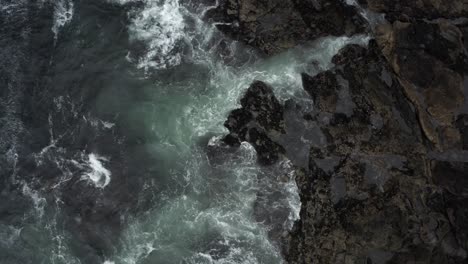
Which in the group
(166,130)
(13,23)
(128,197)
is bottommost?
(128,197)

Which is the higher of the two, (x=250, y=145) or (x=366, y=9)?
(x=366, y=9)

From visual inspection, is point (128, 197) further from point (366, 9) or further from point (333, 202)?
point (366, 9)

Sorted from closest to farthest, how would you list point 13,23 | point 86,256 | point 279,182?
point 86,256, point 279,182, point 13,23

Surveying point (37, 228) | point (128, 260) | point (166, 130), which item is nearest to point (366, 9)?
point (166, 130)

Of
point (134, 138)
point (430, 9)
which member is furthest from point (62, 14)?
point (430, 9)

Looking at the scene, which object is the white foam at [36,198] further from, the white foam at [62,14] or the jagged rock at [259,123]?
the jagged rock at [259,123]

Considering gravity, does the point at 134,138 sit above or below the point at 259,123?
below

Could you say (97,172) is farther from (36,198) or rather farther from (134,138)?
(36,198)
